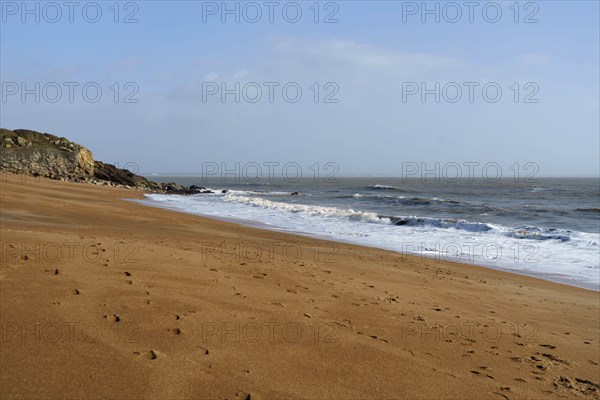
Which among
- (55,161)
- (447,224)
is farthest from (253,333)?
(55,161)

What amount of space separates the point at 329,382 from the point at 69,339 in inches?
85.0

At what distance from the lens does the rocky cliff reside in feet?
143

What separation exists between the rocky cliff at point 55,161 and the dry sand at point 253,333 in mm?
41910

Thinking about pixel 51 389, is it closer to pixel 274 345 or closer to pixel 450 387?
pixel 274 345

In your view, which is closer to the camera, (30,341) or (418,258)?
(30,341)

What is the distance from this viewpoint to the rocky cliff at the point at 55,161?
43.5 m

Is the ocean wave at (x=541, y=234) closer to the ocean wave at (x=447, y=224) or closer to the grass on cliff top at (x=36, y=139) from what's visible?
the ocean wave at (x=447, y=224)

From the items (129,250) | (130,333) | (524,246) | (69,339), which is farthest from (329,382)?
(524,246)

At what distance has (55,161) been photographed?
4722cm

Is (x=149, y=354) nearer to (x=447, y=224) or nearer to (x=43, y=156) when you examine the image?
(x=447, y=224)

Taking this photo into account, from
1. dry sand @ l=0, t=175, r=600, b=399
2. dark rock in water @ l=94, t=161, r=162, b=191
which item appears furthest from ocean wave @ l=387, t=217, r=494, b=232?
dark rock in water @ l=94, t=161, r=162, b=191

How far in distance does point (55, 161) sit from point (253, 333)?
4950 cm

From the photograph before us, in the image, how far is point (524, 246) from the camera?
16.2 metres

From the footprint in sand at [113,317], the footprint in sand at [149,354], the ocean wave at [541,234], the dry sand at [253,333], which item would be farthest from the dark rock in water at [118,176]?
the footprint in sand at [149,354]
